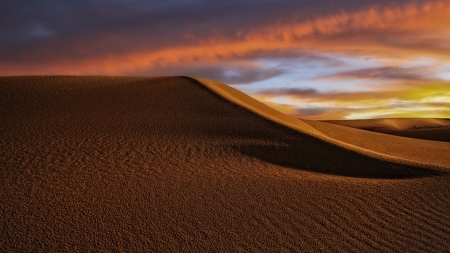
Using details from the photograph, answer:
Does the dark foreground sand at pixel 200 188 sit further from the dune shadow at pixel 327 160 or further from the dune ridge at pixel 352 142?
the dune ridge at pixel 352 142

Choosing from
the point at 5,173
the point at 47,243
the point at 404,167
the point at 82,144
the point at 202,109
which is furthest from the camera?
the point at 202,109

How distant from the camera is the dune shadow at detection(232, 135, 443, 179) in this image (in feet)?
35.2

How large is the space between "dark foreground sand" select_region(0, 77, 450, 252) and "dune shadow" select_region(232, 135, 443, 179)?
0.16 ft

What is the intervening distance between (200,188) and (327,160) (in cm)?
516

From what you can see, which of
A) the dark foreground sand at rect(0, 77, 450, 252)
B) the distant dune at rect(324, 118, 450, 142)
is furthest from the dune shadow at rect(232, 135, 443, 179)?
the distant dune at rect(324, 118, 450, 142)

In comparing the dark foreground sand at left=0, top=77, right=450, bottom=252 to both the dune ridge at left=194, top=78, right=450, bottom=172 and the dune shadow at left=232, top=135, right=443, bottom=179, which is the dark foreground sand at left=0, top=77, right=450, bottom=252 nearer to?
the dune shadow at left=232, top=135, right=443, bottom=179

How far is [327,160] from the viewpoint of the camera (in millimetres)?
11867

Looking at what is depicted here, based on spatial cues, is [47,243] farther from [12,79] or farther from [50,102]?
[12,79]

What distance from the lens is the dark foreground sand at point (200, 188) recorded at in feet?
20.6

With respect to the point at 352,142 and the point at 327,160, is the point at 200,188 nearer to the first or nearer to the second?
the point at 327,160

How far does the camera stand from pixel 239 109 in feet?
57.5

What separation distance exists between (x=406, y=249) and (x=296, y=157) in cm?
577

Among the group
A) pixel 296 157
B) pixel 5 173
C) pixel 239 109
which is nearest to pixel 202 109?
pixel 239 109

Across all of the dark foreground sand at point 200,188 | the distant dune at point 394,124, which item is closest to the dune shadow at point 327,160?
the dark foreground sand at point 200,188
